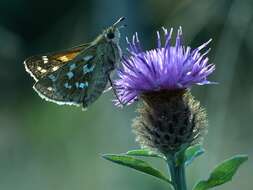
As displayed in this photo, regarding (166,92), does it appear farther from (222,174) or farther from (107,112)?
(107,112)

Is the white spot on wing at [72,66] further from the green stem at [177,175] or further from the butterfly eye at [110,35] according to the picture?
the green stem at [177,175]

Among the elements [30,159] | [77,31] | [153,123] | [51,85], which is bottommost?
[153,123]

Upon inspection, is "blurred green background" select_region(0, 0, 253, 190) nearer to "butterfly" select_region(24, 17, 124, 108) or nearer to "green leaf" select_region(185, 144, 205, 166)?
"butterfly" select_region(24, 17, 124, 108)

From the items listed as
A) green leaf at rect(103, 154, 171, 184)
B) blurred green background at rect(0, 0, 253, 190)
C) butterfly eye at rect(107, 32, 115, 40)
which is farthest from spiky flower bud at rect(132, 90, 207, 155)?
blurred green background at rect(0, 0, 253, 190)

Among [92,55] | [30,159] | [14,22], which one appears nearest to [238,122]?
[30,159]

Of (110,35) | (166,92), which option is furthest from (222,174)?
(110,35)

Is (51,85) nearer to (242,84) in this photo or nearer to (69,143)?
(69,143)
